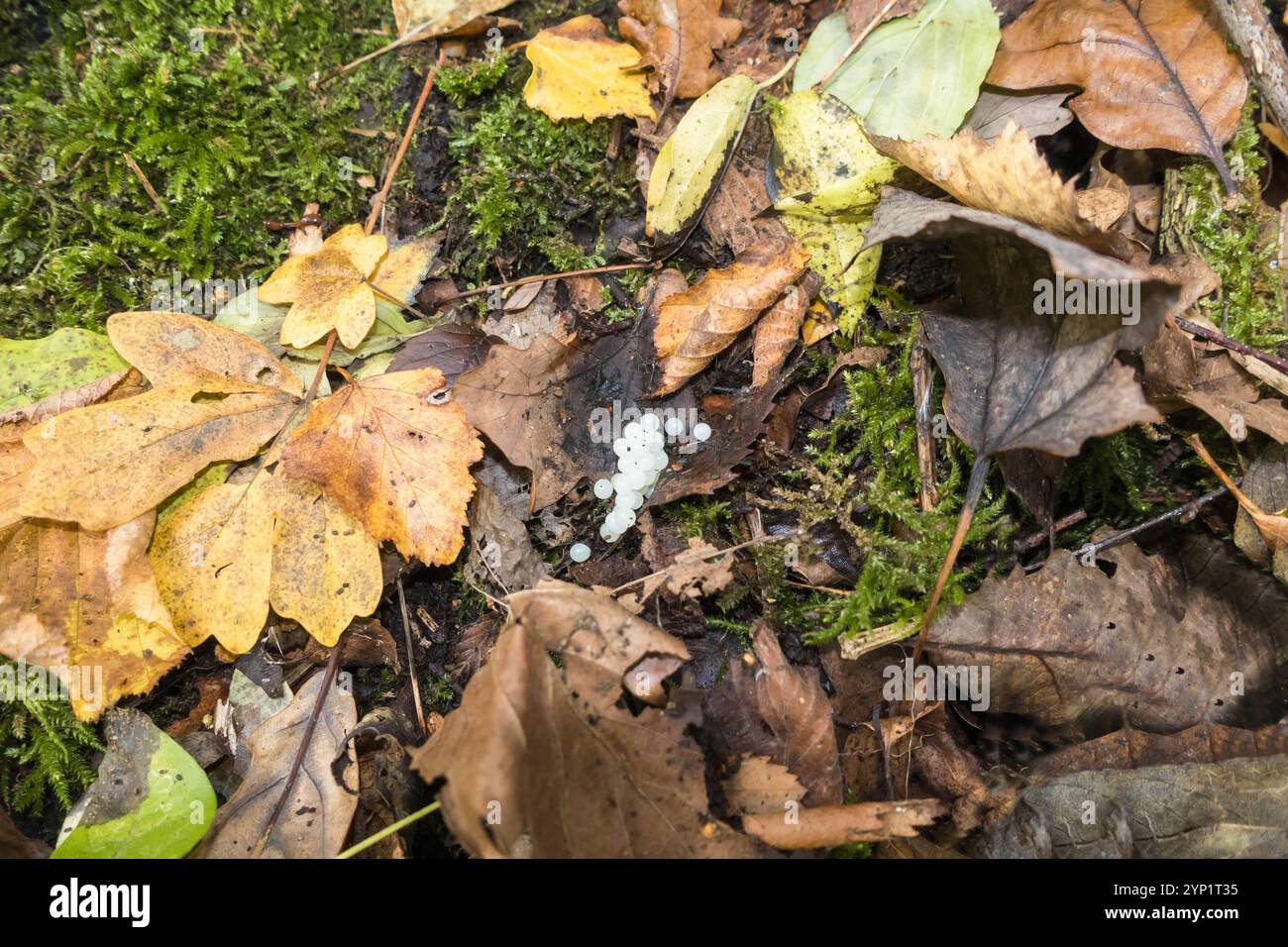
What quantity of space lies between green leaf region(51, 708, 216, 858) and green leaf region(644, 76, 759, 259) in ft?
7.86

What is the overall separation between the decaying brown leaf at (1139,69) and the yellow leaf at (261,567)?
2.77 metres

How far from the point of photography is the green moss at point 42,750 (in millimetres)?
2547

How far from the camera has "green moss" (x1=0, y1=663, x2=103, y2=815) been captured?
255 cm

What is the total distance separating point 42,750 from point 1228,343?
4.04m

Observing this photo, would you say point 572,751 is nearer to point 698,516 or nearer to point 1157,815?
point 698,516

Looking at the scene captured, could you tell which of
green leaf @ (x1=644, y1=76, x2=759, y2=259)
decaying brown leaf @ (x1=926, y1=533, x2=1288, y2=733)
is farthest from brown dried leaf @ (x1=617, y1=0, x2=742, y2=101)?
decaying brown leaf @ (x1=926, y1=533, x2=1288, y2=733)

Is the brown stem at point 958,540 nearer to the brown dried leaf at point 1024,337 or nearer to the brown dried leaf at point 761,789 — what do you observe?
the brown dried leaf at point 1024,337

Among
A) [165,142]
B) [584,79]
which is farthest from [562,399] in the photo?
[165,142]

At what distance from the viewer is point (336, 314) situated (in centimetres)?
282

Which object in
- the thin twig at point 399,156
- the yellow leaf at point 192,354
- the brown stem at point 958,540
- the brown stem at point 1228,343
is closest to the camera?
the brown stem at point 958,540

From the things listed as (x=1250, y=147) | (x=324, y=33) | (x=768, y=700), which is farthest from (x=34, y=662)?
(x=1250, y=147)

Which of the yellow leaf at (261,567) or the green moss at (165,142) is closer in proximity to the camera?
the yellow leaf at (261,567)
